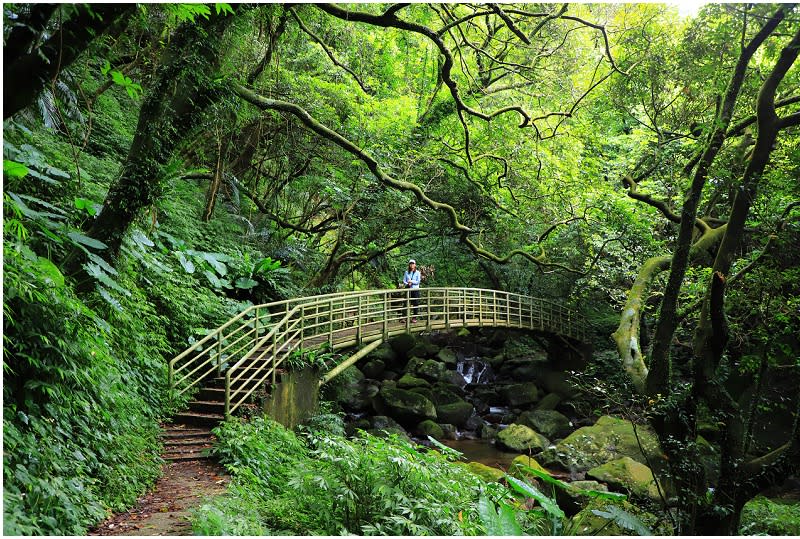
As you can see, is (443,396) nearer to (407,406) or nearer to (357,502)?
(407,406)

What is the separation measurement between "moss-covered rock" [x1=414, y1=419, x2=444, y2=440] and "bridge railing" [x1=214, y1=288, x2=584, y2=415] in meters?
2.33

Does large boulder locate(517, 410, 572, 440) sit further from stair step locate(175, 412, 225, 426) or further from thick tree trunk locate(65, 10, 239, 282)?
thick tree trunk locate(65, 10, 239, 282)

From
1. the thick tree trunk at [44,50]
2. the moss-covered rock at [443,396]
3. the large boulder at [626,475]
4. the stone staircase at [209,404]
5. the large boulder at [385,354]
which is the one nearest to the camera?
the thick tree trunk at [44,50]

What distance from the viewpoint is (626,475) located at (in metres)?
8.84

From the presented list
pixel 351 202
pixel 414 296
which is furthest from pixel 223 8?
pixel 414 296

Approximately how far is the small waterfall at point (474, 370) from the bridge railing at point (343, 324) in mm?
2421

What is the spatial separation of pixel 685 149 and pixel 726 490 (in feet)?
21.2

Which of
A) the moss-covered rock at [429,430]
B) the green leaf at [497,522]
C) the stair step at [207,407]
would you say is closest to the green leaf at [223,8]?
the green leaf at [497,522]

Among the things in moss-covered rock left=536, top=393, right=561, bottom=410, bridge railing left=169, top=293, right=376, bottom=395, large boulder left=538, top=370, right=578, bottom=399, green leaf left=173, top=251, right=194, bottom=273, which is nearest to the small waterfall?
large boulder left=538, top=370, right=578, bottom=399

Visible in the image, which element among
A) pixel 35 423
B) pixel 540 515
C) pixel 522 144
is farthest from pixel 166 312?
pixel 522 144

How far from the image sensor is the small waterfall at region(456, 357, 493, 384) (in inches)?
687

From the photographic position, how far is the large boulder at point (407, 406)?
511 inches

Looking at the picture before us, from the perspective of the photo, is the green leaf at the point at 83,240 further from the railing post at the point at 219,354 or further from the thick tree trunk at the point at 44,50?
the railing post at the point at 219,354

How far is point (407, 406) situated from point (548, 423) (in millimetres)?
3812
